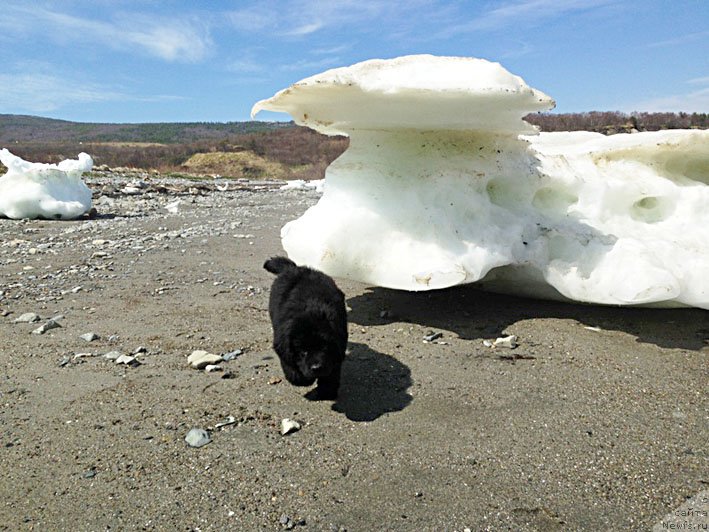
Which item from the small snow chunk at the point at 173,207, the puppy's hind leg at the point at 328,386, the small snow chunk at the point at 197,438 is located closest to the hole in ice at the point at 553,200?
the puppy's hind leg at the point at 328,386

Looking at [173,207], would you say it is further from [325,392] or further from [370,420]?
[370,420]

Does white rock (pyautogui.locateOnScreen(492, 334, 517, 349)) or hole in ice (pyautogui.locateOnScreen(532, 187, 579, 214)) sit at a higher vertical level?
hole in ice (pyautogui.locateOnScreen(532, 187, 579, 214))

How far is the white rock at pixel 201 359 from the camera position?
→ 3.78m

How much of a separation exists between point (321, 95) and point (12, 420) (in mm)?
3109

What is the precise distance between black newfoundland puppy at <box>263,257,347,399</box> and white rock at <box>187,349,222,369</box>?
28.3 inches

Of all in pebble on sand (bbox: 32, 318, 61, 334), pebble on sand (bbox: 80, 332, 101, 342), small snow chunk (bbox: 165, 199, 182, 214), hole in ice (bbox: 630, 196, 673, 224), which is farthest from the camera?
small snow chunk (bbox: 165, 199, 182, 214)

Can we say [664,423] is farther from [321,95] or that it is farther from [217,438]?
[321,95]

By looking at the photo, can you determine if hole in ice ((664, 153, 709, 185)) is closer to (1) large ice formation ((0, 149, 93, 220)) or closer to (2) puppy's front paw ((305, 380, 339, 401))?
(2) puppy's front paw ((305, 380, 339, 401))

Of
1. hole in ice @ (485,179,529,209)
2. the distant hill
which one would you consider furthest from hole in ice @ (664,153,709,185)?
the distant hill

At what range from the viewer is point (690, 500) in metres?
2.32

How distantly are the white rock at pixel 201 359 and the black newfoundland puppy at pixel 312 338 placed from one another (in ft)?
2.36

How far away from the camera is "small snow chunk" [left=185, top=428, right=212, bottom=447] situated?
2818mm

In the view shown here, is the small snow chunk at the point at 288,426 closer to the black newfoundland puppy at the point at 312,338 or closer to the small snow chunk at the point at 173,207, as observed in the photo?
the black newfoundland puppy at the point at 312,338

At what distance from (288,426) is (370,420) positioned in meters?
0.46
